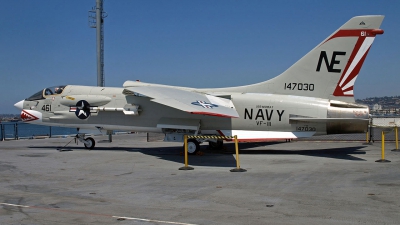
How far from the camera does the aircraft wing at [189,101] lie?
14823mm

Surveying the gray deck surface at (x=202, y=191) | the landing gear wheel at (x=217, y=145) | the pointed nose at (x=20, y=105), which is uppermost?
the pointed nose at (x=20, y=105)

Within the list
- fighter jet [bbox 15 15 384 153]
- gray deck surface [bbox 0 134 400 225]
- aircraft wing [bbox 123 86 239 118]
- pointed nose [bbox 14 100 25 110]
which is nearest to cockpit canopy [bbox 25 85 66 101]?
fighter jet [bbox 15 15 384 153]

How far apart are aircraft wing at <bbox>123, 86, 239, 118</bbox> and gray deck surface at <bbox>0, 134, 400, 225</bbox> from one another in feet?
6.36

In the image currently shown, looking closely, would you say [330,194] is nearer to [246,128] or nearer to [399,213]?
[399,213]

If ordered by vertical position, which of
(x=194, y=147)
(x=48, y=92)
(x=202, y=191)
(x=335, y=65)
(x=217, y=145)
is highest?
(x=335, y=65)

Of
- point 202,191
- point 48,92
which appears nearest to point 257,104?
point 202,191

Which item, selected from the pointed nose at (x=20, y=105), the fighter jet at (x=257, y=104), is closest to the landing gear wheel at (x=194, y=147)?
the fighter jet at (x=257, y=104)

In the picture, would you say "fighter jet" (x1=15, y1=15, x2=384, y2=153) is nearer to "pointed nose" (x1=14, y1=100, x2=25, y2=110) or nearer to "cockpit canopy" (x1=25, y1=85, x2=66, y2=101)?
"cockpit canopy" (x1=25, y1=85, x2=66, y2=101)

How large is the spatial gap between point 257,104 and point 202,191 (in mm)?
8613

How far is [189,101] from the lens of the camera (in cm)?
1591

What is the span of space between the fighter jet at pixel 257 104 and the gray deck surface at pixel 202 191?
170cm

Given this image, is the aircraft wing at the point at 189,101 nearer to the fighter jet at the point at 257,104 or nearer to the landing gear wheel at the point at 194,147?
the fighter jet at the point at 257,104

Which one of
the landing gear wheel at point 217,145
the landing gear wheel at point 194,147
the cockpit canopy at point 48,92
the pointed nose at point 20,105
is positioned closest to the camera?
the landing gear wheel at point 194,147

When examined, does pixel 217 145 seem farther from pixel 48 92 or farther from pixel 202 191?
pixel 202 191
